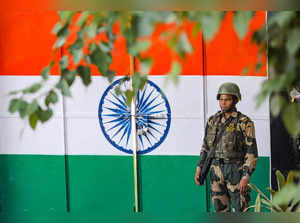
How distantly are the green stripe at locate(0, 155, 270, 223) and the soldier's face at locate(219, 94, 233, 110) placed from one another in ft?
1.51

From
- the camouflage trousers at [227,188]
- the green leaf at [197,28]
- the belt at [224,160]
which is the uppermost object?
the green leaf at [197,28]

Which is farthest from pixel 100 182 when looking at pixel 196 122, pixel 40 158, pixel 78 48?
pixel 78 48

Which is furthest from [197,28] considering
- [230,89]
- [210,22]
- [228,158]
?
[228,158]

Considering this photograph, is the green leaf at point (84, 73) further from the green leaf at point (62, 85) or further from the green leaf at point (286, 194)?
the green leaf at point (286, 194)

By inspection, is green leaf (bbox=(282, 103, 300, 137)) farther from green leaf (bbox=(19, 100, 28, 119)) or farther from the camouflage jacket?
the camouflage jacket

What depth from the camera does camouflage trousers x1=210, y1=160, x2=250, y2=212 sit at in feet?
12.1

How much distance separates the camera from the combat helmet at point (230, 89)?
3.62m

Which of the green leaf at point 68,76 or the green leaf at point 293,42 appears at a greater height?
the green leaf at point 293,42

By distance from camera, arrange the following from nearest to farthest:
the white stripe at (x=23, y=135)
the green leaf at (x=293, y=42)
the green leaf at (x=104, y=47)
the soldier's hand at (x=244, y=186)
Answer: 1. the green leaf at (x=293, y=42)
2. the green leaf at (x=104, y=47)
3. the soldier's hand at (x=244, y=186)
4. the white stripe at (x=23, y=135)

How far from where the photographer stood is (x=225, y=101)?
3.64 meters

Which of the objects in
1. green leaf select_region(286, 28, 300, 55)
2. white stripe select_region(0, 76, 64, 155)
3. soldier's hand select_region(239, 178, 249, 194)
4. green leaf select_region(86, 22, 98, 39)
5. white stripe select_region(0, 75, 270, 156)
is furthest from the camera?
white stripe select_region(0, 76, 64, 155)

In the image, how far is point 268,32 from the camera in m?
0.51

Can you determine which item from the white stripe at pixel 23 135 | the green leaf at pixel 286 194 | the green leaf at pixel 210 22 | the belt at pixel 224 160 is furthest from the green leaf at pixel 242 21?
the white stripe at pixel 23 135

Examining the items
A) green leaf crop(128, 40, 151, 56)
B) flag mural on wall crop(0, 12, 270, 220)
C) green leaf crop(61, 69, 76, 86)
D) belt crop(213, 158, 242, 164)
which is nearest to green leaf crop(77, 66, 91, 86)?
green leaf crop(61, 69, 76, 86)
